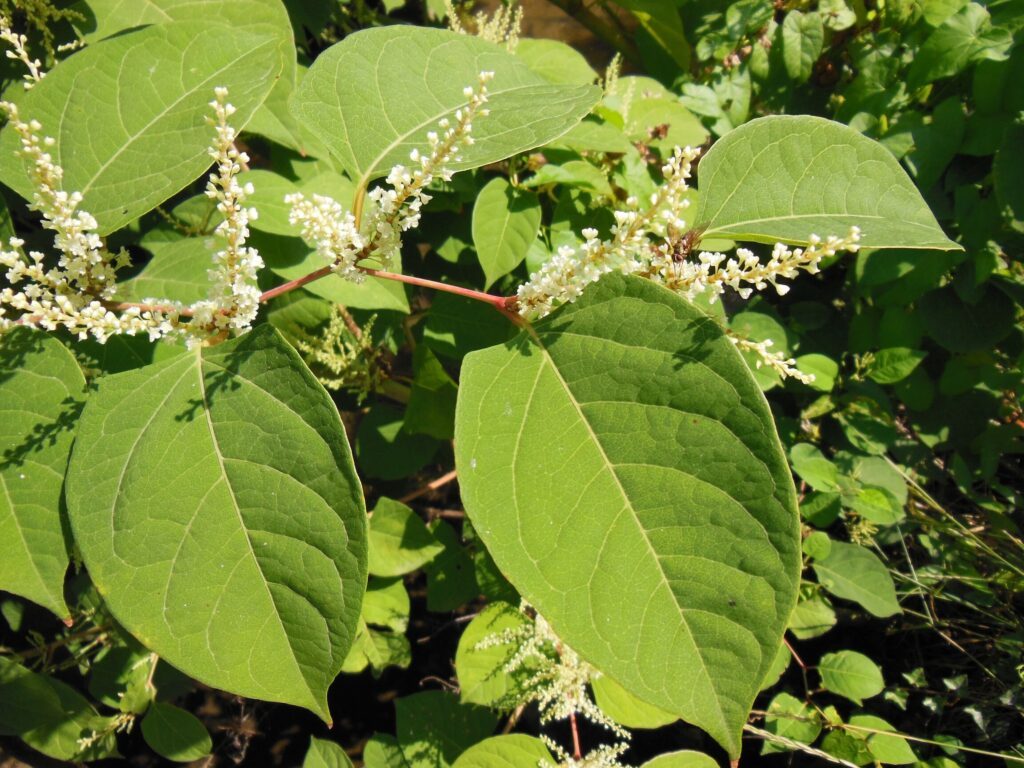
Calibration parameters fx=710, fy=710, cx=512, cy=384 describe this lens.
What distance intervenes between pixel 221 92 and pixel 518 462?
537 millimetres

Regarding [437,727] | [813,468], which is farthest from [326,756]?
[813,468]

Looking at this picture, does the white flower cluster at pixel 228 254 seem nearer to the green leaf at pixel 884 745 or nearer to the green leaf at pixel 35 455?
the green leaf at pixel 35 455

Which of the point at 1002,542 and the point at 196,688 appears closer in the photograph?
the point at 1002,542

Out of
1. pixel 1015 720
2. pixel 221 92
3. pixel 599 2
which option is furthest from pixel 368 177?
pixel 1015 720

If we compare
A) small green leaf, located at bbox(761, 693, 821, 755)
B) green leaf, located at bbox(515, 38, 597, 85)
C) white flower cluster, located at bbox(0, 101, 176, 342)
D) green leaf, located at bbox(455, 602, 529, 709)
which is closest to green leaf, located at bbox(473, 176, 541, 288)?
green leaf, located at bbox(515, 38, 597, 85)

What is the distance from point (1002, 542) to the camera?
1961 mm

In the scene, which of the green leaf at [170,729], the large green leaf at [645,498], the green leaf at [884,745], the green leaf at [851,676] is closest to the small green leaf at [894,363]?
the green leaf at [851,676]

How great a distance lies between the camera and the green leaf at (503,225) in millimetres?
1381

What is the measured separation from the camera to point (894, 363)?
5.76 feet

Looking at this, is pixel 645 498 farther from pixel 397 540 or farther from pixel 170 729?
pixel 170 729

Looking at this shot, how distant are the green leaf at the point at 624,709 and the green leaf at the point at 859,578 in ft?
1.88

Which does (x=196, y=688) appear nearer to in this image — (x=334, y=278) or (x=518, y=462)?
(x=334, y=278)

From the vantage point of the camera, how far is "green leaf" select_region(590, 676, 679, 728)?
1520 mm

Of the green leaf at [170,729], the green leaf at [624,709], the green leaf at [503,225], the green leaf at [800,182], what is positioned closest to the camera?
the green leaf at [800,182]
